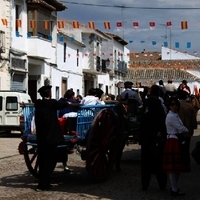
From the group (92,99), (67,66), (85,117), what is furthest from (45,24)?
(85,117)

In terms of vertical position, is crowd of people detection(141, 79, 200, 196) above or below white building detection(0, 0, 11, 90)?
below

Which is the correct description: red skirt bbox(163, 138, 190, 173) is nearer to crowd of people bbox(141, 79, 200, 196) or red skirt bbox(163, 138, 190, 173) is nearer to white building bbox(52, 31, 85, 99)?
crowd of people bbox(141, 79, 200, 196)

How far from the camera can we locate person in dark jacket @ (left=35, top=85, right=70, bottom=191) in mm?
9328

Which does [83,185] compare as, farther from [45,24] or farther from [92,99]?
[45,24]

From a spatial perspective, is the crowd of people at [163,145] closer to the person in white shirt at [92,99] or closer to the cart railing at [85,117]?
the cart railing at [85,117]

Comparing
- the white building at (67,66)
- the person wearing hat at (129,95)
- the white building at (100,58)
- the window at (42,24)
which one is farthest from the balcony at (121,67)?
the person wearing hat at (129,95)

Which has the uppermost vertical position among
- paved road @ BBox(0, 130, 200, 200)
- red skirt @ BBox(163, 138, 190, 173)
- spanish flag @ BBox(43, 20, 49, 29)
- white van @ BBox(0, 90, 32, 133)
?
spanish flag @ BBox(43, 20, 49, 29)

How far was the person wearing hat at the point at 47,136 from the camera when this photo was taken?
933 cm

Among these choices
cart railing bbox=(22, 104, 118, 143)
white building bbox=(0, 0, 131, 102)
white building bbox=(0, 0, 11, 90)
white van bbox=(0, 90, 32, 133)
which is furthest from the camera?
white building bbox=(0, 0, 131, 102)

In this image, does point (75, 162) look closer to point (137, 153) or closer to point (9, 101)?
point (137, 153)

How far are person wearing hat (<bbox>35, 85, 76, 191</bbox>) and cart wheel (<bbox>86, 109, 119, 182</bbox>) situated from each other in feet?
2.11

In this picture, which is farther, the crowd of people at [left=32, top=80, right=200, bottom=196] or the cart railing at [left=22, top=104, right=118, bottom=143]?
the cart railing at [left=22, top=104, right=118, bottom=143]

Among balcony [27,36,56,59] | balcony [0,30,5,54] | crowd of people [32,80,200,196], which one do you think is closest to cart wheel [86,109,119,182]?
crowd of people [32,80,200,196]

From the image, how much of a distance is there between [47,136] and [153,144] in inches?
72.1
